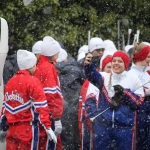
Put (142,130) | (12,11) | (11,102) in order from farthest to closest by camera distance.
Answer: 1. (12,11)
2. (142,130)
3. (11,102)

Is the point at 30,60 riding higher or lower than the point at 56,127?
higher

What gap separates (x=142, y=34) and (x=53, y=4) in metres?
3.06

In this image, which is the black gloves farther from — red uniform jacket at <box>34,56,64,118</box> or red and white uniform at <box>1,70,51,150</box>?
red and white uniform at <box>1,70,51,150</box>

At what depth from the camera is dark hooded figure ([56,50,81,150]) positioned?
Answer: 1152 centimetres

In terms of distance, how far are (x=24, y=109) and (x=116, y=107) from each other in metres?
1.21

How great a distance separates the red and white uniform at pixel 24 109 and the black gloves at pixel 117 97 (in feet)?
3.06

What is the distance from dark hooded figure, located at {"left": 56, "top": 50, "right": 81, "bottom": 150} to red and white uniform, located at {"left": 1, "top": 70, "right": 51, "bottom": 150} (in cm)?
165

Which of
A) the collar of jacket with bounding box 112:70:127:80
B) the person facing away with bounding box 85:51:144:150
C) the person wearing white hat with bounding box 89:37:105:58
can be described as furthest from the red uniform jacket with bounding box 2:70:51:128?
the person wearing white hat with bounding box 89:37:105:58

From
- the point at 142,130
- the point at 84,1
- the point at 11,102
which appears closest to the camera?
the point at 11,102

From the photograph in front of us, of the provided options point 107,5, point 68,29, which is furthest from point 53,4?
point 107,5

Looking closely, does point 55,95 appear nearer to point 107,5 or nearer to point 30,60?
point 30,60

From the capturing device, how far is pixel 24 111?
9734 millimetres

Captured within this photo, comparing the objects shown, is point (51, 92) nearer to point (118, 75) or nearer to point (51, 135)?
point (51, 135)

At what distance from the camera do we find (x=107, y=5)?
63.8 feet
